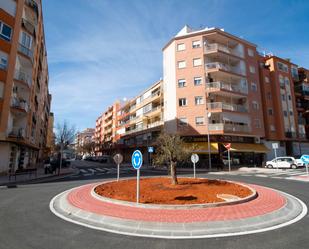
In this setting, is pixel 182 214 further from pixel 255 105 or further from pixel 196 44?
pixel 255 105

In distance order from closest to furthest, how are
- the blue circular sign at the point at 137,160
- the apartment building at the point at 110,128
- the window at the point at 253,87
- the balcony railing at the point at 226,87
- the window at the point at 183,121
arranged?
the blue circular sign at the point at 137,160, the balcony railing at the point at 226,87, the window at the point at 183,121, the window at the point at 253,87, the apartment building at the point at 110,128

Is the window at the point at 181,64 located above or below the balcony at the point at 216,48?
below

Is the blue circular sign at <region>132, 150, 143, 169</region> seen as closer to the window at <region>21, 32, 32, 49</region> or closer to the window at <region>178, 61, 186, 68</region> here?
the window at <region>21, 32, 32, 49</region>

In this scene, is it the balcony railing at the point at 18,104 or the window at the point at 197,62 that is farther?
the window at the point at 197,62

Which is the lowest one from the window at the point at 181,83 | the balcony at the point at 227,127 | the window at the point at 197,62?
the balcony at the point at 227,127

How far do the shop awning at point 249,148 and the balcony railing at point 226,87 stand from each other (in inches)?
343

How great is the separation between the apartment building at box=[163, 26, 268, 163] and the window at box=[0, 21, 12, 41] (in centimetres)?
2257

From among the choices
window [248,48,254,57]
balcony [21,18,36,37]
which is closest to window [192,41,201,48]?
window [248,48,254,57]

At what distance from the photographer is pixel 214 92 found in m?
31.9

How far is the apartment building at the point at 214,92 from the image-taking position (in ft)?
103

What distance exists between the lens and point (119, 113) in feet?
219

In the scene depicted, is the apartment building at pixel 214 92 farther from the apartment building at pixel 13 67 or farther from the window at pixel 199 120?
the apartment building at pixel 13 67

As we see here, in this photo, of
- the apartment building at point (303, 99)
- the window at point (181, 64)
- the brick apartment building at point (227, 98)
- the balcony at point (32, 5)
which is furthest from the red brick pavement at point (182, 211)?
the apartment building at point (303, 99)

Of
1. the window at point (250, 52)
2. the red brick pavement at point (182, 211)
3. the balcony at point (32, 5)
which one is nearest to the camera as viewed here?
Result: the red brick pavement at point (182, 211)
